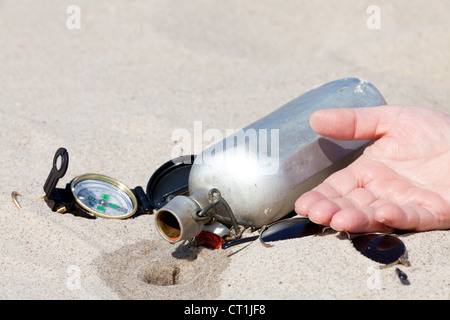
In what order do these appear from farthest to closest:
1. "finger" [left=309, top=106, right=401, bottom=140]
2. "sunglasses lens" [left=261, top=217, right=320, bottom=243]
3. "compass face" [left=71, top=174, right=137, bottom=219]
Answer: "compass face" [left=71, top=174, right=137, bottom=219]
"finger" [left=309, top=106, right=401, bottom=140]
"sunglasses lens" [left=261, top=217, right=320, bottom=243]

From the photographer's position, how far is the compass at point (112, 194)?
2641 millimetres

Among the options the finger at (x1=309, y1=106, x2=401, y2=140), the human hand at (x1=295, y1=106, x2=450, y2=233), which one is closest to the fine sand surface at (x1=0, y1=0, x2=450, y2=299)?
the human hand at (x1=295, y1=106, x2=450, y2=233)

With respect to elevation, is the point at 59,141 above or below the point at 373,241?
above

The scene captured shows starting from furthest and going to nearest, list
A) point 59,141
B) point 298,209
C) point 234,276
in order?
point 59,141 → point 298,209 → point 234,276

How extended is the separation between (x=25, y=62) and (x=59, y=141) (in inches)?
62.8

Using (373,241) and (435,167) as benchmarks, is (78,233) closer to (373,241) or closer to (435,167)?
(373,241)

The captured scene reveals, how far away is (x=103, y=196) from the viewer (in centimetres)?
276

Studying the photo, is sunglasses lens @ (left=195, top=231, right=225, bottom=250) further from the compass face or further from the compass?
the compass face

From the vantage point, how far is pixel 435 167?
8.60 feet

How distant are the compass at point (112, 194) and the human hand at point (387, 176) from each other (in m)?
0.71

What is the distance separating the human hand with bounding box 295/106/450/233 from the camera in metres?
2.32

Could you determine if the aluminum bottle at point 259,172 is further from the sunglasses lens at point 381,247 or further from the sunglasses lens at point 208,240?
the sunglasses lens at point 381,247
